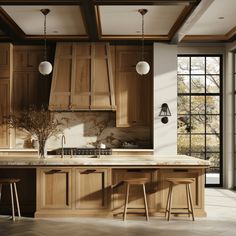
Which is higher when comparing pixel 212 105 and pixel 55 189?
pixel 212 105

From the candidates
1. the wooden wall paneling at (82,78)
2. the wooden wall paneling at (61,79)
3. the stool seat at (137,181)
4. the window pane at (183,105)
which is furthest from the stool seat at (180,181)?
the window pane at (183,105)

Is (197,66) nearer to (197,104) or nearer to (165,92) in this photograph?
(197,104)

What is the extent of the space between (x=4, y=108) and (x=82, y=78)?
62.6 inches

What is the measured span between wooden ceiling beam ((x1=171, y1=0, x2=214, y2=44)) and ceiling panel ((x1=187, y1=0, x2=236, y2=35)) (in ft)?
0.84

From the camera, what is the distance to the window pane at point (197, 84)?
9.41m

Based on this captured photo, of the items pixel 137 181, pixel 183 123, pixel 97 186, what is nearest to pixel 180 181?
pixel 137 181

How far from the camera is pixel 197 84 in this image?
9406mm

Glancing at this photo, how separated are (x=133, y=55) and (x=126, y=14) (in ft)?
6.60

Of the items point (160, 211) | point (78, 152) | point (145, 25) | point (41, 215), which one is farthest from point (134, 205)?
point (145, 25)

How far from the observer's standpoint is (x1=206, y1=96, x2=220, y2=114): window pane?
942 centimetres

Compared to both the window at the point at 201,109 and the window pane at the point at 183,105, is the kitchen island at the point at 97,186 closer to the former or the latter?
the window at the point at 201,109

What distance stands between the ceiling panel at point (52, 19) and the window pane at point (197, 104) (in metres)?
2.69

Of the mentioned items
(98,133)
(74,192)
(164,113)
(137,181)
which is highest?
(164,113)

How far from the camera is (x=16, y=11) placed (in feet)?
22.3
